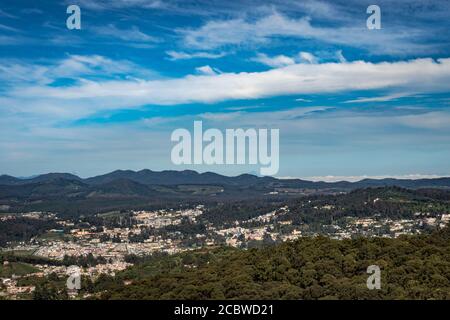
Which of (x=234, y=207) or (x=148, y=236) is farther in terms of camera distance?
(x=234, y=207)

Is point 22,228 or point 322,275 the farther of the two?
point 22,228

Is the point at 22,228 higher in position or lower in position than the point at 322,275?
lower

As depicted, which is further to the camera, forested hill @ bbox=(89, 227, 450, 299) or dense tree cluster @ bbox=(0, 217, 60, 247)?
dense tree cluster @ bbox=(0, 217, 60, 247)

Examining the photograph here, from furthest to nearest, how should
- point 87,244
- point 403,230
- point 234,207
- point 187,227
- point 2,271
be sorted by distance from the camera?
point 234,207
point 187,227
point 87,244
point 403,230
point 2,271

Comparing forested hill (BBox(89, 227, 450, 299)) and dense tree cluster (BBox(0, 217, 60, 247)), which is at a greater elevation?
forested hill (BBox(89, 227, 450, 299))

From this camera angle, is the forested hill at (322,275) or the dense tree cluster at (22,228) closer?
the forested hill at (322,275)

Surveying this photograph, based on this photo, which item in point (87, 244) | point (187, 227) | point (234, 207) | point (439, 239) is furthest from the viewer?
point (234, 207)

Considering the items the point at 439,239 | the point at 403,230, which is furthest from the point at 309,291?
the point at 403,230
